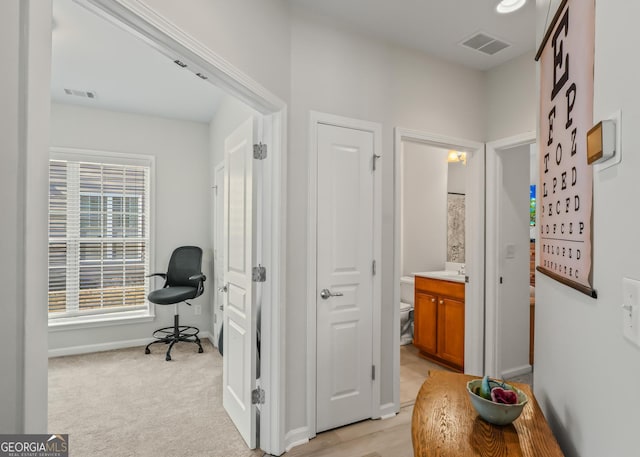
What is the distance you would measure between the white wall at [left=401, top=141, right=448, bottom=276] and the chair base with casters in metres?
2.77

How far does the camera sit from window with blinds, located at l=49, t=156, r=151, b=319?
4.01 meters

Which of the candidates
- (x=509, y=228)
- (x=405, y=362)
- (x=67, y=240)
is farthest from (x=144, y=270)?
(x=509, y=228)

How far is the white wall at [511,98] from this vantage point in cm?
282

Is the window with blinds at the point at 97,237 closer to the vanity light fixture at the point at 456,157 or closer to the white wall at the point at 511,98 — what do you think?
the vanity light fixture at the point at 456,157

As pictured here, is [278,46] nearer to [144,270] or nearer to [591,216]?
[591,216]

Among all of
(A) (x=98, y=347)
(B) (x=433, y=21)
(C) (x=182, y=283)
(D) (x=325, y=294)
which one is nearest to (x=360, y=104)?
(B) (x=433, y=21)

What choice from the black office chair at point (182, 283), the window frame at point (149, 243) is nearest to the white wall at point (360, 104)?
the black office chair at point (182, 283)

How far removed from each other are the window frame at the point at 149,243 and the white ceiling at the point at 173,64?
59 centimetres

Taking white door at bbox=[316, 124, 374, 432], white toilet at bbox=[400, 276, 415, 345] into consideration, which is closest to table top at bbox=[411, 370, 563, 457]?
white door at bbox=[316, 124, 374, 432]

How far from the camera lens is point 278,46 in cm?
212

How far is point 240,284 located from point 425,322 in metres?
2.31

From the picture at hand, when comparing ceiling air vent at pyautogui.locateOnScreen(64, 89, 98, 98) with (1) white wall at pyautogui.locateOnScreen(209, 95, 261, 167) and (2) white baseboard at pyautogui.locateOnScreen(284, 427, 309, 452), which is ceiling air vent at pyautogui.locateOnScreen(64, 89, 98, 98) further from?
(2) white baseboard at pyautogui.locateOnScreen(284, 427, 309, 452)

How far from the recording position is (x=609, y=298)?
2.44 ft

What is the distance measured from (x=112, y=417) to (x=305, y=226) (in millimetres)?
2070
